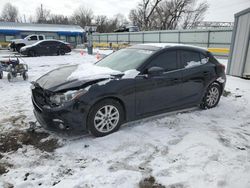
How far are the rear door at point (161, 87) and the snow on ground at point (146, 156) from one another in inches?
13.8

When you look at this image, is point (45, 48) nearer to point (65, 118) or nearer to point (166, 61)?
point (166, 61)

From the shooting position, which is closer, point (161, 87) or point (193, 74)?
point (161, 87)

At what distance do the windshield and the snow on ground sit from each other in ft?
3.75

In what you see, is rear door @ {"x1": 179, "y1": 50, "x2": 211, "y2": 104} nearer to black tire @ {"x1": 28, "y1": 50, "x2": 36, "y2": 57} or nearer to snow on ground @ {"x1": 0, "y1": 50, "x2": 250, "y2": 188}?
snow on ground @ {"x1": 0, "y1": 50, "x2": 250, "y2": 188}

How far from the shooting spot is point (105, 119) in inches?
154

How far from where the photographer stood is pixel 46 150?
3.52m

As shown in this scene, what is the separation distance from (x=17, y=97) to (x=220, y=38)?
1536 centimetres

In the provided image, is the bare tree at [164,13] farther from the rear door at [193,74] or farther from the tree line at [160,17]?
the rear door at [193,74]

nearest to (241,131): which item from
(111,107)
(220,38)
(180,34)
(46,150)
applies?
(111,107)

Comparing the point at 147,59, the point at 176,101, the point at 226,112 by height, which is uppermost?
the point at 147,59

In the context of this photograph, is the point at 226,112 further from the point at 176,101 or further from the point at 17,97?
the point at 17,97

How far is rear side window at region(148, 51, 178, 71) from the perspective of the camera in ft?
14.6

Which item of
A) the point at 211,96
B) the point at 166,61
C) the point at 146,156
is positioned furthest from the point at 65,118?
the point at 211,96

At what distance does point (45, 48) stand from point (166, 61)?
17346 millimetres
